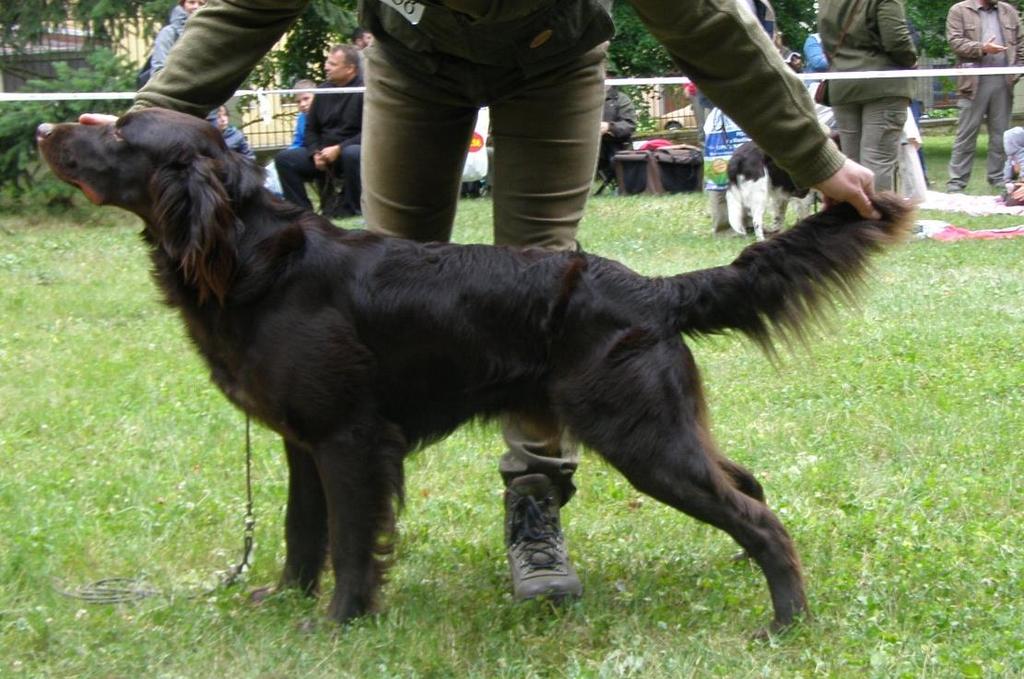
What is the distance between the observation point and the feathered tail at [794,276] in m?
3.17

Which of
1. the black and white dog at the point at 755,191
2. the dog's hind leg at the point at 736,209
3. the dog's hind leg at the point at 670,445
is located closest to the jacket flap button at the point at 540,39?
the dog's hind leg at the point at 670,445

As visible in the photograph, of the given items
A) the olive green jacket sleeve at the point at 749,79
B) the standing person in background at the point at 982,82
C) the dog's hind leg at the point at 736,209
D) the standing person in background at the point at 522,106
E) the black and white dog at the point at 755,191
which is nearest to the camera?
the olive green jacket sleeve at the point at 749,79

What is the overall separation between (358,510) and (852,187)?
1488 millimetres

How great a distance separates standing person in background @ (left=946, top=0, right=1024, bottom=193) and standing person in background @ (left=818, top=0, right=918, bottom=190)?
446 centimetres

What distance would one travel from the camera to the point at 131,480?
4.43m

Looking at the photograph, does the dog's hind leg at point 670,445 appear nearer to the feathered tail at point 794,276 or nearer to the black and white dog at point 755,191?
the feathered tail at point 794,276

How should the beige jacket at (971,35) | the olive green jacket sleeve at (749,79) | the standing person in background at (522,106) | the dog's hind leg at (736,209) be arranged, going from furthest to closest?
1. the beige jacket at (971,35)
2. the dog's hind leg at (736,209)
3. the standing person in background at (522,106)
4. the olive green jacket sleeve at (749,79)

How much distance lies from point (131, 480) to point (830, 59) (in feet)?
24.9

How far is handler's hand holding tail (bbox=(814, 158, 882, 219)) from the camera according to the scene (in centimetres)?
309

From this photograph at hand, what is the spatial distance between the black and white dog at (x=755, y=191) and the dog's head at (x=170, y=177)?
26.2ft

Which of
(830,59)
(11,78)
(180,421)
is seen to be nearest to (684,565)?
(180,421)

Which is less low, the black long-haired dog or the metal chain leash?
the black long-haired dog

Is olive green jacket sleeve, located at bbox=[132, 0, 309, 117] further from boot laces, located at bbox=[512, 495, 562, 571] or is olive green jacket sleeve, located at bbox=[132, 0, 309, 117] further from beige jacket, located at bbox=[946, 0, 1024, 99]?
beige jacket, located at bbox=[946, 0, 1024, 99]

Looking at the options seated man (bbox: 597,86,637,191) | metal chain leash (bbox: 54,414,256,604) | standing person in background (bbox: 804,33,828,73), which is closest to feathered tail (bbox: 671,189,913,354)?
metal chain leash (bbox: 54,414,256,604)
